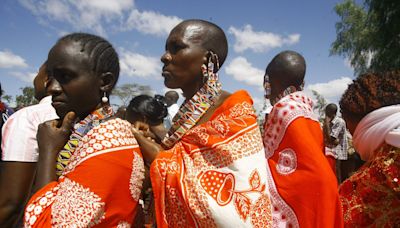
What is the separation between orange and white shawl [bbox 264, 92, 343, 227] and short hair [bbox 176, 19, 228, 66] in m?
0.91

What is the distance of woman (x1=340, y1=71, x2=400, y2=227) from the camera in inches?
89.5

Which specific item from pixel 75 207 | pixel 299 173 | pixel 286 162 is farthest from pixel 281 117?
pixel 75 207

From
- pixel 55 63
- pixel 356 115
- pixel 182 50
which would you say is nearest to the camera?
pixel 55 63

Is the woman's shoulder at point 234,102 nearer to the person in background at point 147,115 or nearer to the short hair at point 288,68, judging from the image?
the short hair at point 288,68

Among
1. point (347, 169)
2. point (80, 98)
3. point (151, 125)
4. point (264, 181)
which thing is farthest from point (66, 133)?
point (347, 169)

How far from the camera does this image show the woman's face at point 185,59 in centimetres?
223

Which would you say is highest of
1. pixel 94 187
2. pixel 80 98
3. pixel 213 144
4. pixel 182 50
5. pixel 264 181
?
pixel 182 50

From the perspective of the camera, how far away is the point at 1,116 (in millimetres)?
2775

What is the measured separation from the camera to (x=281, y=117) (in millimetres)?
3029

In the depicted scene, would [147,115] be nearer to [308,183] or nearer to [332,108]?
[308,183]

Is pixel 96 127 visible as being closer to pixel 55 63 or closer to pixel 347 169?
pixel 55 63

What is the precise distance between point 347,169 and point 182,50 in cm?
758

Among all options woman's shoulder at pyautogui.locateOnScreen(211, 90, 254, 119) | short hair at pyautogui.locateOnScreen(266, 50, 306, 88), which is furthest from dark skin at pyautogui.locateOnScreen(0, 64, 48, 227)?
short hair at pyautogui.locateOnScreen(266, 50, 306, 88)

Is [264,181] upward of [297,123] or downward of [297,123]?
downward
